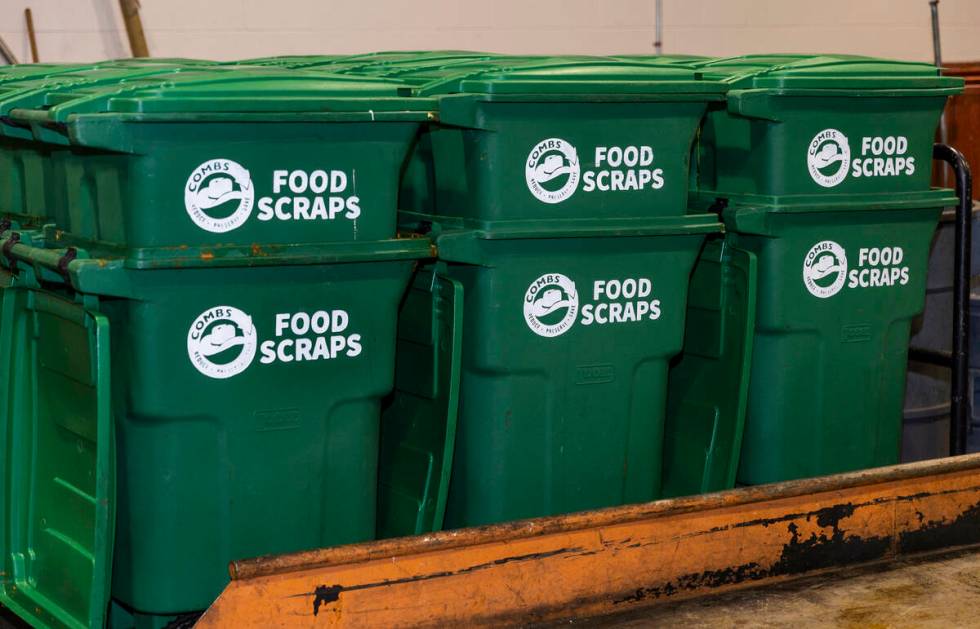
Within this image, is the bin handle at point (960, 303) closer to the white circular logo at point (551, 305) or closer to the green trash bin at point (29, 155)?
the white circular logo at point (551, 305)

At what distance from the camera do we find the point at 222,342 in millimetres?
3168

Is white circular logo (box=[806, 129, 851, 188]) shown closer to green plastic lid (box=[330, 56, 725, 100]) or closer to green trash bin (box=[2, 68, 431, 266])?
green plastic lid (box=[330, 56, 725, 100])

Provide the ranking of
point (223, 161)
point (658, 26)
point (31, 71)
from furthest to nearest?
1. point (658, 26)
2. point (31, 71)
3. point (223, 161)

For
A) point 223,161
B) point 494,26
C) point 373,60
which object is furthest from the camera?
point 494,26

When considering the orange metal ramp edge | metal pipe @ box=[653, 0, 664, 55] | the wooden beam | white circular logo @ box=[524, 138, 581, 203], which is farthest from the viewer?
metal pipe @ box=[653, 0, 664, 55]

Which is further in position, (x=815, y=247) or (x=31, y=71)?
(x=31, y=71)

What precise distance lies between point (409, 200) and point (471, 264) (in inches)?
15.5

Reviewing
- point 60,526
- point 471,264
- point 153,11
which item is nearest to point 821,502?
point 471,264

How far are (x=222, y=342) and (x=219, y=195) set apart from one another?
33cm

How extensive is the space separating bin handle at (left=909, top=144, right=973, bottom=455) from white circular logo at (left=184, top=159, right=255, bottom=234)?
7.53ft

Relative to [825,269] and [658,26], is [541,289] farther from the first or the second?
[658,26]

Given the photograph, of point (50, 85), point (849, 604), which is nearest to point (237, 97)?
point (50, 85)

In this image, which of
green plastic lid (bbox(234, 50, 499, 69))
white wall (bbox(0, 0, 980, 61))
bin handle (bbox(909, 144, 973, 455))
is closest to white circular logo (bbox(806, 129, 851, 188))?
bin handle (bbox(909, 144, 973, 455))

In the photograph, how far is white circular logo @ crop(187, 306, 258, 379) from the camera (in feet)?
10.3
